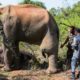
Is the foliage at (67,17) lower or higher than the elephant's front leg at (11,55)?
lower

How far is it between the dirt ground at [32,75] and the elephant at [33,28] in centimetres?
29

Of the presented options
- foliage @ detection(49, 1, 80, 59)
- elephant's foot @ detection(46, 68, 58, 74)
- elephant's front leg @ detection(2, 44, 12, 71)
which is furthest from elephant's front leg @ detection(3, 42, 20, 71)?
foliage @ detection(49, 1, 80, 59)

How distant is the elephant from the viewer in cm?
1158

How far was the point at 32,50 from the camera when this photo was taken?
1346 cm

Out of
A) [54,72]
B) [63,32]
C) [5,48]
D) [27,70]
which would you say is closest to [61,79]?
[54,72]

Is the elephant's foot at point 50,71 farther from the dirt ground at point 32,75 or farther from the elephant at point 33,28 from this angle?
the dirt ground at point 32,75

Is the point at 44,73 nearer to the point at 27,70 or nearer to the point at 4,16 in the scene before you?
the point at 27,70

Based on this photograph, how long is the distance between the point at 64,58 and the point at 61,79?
68.5 inches

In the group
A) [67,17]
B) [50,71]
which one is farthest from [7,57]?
[67,17]

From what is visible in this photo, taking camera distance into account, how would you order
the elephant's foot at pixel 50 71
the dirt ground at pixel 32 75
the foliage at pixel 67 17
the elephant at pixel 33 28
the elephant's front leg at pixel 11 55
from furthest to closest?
the foliage at pixel 67 17
the elephant's front leg at pixel 11 55
the elephant at pixel 33 28
the elephant's foot at pixel 50 71
the dirt ground at pixel 32 75

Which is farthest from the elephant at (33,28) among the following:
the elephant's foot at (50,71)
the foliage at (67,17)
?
the foliage at (67,17)

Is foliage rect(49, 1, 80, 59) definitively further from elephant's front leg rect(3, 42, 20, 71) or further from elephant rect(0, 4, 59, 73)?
elephant rect(0, 4, 59, 73)

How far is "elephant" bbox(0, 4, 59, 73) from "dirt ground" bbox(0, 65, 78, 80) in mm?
289

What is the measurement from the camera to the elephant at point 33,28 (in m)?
11.6
